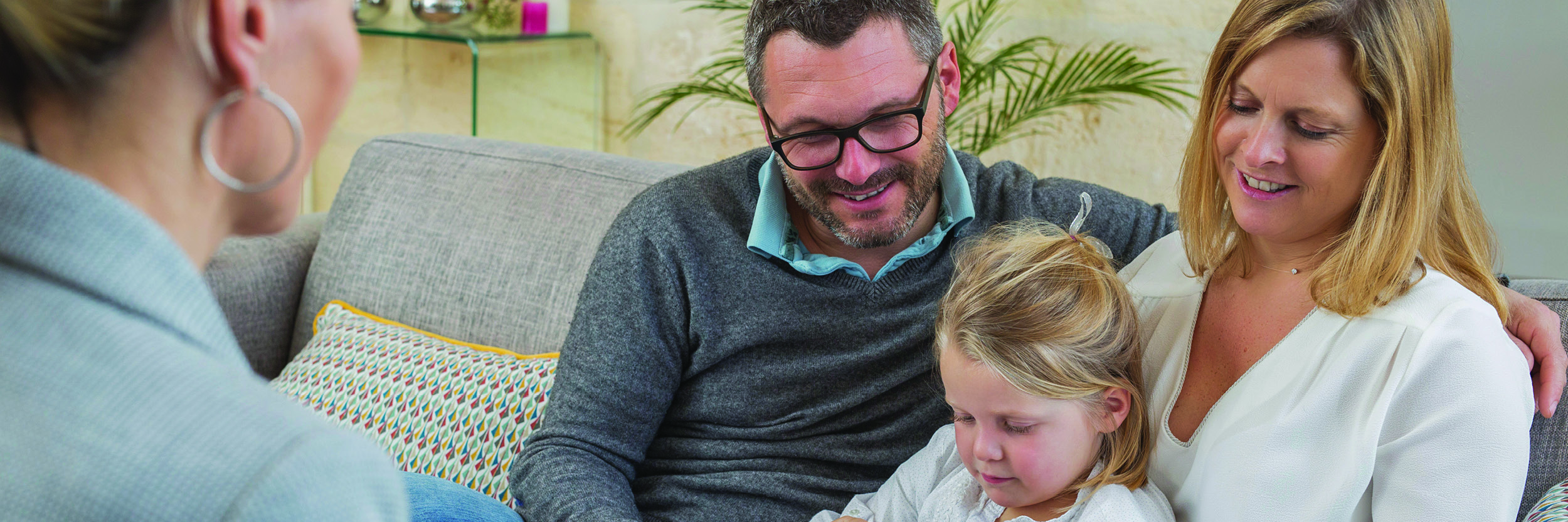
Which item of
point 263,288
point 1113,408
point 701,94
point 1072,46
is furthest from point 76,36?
point 701,94

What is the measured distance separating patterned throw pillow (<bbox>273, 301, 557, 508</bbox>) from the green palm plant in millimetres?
884

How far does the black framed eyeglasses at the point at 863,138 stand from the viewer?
4.43 ft

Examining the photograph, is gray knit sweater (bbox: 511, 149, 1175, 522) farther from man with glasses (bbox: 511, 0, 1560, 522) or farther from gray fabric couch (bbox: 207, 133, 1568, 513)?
gray fabric couch (bbox: 207, 133, 1568, 513)

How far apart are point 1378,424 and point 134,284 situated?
98 cm

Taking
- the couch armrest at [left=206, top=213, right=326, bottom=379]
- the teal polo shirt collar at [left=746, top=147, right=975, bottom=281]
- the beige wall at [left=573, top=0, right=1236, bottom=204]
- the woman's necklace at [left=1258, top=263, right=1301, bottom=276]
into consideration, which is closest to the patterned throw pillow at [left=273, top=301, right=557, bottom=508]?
the couch armrest at [left=206, top=213, right=326, bottom=379]

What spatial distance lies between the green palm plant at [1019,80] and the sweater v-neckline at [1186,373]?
91 cm

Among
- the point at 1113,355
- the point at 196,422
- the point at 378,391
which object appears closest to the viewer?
the point at 196,422

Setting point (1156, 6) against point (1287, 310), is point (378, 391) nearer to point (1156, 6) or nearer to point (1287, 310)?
point (1287, 310)

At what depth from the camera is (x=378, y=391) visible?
5.45 feet

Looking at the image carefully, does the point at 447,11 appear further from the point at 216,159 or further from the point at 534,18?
the point at 216,159

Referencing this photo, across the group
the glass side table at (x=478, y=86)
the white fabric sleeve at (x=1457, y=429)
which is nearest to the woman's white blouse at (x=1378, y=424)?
the white fabric sleeve at (x=1457, y=429)

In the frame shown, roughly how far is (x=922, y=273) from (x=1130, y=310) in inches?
11.5

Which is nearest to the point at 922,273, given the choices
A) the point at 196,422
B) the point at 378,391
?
the point at 378,391

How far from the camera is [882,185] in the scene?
1384 mm
